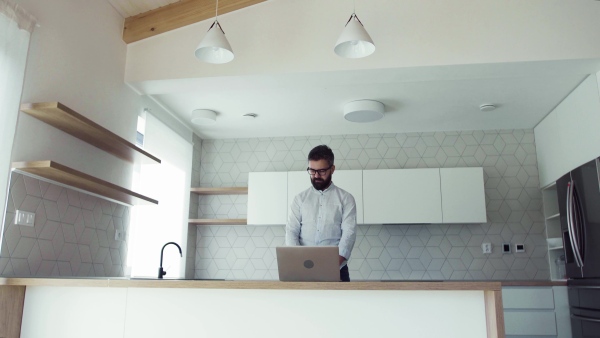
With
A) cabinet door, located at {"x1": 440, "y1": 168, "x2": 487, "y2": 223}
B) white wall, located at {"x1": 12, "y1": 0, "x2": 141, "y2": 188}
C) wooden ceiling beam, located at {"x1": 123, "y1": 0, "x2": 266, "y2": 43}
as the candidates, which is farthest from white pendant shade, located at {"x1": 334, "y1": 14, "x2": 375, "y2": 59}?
cabinet door, located at {"x1": 440, "y1": 168, "x2": 487, "y2": 223}

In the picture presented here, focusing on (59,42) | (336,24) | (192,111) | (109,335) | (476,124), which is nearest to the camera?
(109,335)

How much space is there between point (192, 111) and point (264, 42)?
4.43 ft

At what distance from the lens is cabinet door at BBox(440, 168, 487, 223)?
4785 mm

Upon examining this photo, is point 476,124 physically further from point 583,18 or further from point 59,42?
point 59,42

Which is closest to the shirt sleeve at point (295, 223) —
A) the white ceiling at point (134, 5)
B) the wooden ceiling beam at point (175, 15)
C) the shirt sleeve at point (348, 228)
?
the shirt sleeve at point (348, 228)

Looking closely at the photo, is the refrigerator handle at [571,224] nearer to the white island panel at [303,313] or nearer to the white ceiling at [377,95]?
the white ceiling at [377,95]

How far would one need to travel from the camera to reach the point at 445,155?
527cm

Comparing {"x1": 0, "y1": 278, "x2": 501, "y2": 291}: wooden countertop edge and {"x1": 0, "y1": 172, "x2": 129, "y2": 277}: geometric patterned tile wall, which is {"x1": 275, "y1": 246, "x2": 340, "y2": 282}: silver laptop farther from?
{"x1": 0, "y1": 172, "x2": 129, "y2": 277}: geometric patterned tile wall

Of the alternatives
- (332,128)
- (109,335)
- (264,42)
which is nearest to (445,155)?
(332,128)

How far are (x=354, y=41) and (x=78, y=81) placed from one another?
1831 mm

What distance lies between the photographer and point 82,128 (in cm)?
308

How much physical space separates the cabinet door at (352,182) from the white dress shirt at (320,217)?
1713 mm

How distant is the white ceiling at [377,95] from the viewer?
11.8ft

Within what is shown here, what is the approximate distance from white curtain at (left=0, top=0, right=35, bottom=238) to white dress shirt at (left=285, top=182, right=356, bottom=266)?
163 centimetres
